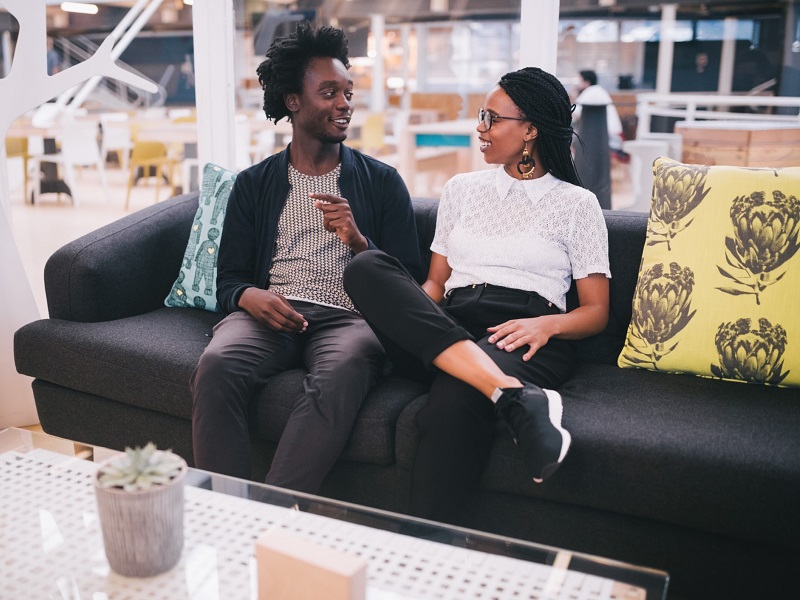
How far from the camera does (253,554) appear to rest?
48.9 inches

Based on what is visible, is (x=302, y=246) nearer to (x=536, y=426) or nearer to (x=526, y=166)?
(x=526, y=166)

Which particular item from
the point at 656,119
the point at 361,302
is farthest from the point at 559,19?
the point at 361,302

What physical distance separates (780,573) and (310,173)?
1.52 m

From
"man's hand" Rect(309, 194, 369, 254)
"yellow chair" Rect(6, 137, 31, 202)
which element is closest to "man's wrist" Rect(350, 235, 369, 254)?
"man's hand" Rect(309, 194, 369, 254)

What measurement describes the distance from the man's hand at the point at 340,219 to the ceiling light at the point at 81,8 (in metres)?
2.05

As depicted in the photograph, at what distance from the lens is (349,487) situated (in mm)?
1925

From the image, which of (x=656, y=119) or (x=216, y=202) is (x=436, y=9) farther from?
(x=216, y=202)

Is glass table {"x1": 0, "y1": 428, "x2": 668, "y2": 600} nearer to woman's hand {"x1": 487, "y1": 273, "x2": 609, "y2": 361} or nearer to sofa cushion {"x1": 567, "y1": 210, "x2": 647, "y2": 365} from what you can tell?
woman's hand {"x1": 487, "y1": 273, "x2": 609, "y2": 361}

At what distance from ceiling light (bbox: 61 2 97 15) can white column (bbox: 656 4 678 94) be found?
2.41 meters

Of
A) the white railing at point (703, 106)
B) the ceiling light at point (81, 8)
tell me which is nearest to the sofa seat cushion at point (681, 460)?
the white railing at point (703, 106)

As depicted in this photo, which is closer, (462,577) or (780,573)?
(462,577)

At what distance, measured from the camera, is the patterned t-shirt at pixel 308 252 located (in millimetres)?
2191

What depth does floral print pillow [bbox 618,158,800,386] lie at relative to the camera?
1.88 metres

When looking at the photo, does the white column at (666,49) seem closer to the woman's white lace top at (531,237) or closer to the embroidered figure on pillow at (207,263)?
the woman's white lace top at (531,237)
